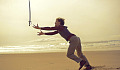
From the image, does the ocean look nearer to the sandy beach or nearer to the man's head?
the sandy beach

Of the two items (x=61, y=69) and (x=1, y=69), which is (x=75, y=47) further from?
(x=1, y=69)

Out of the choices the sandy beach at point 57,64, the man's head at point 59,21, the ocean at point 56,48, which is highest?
the man's head at point 59,21

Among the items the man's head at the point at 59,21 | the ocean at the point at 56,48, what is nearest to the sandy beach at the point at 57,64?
the man's head at the point at 59,21

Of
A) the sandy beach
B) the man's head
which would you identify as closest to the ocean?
the sandy beach

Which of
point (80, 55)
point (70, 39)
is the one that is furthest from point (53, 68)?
point (70, 39)

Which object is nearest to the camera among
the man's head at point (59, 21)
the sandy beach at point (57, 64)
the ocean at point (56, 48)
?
the man's head at point (59, 21)

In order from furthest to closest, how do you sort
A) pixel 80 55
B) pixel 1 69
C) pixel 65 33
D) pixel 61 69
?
1. pixel 1 69
2. pixel 61 69
3. pixel 80 55
4. pixel 65 33

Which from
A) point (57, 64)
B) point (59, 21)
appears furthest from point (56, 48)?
point (59, 21)

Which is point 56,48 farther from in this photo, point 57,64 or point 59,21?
point 59,21

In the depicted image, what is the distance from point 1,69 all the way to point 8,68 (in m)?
0.26

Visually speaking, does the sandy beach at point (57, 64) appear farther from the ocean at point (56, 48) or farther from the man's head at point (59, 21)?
the ocean at point (56, 48)

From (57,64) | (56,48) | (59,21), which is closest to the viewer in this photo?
(59,21)

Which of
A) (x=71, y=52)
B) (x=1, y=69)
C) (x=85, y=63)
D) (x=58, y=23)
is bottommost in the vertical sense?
(x=1, y=69)

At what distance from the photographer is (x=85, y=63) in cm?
621
